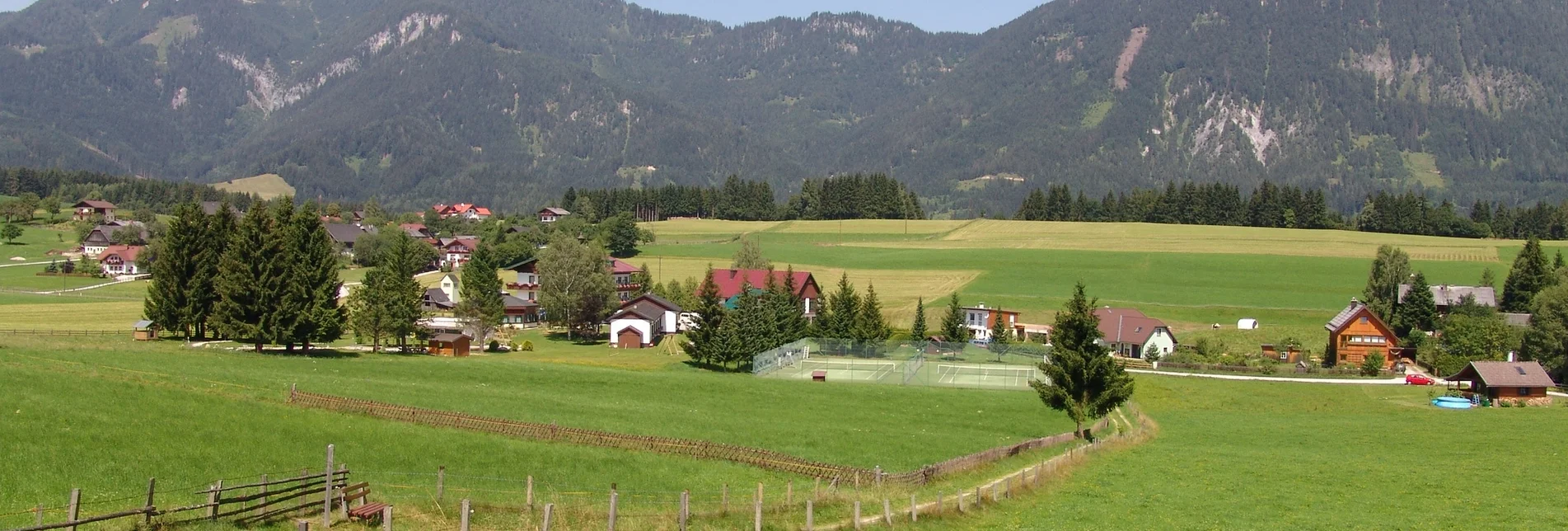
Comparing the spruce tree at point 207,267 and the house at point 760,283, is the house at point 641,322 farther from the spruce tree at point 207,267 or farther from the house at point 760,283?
the spruce tree at point 207,267

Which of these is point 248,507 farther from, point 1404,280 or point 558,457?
point 1404,280

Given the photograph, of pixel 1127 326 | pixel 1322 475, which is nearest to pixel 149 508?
pixel 1322 475

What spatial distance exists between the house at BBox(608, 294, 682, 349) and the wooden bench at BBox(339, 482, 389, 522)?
196ft

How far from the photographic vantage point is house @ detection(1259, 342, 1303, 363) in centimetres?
8056

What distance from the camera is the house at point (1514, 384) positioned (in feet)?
197

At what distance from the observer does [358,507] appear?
20328mm

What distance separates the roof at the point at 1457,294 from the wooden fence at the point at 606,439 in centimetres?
7747

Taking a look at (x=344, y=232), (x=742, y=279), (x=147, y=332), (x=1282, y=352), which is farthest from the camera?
(x=344, y=232)

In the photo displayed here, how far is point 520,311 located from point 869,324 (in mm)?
30005

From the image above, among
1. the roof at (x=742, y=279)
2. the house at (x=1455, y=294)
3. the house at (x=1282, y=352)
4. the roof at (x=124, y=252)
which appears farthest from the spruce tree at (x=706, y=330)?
the roof at (x=124, y=252)

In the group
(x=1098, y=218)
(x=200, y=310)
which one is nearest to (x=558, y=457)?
(x=200, y=310)

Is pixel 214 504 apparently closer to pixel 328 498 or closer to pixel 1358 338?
pixel 328 498

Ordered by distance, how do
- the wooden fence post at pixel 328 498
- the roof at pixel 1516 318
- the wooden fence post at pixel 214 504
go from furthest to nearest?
the roof at pixel 1516 318, the wooden fence post at pixel 328 498, the wooden fence post at pixel 214 504

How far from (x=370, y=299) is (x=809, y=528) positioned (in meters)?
52.9
